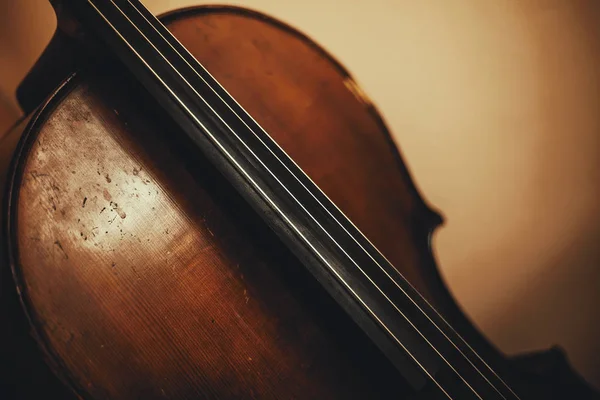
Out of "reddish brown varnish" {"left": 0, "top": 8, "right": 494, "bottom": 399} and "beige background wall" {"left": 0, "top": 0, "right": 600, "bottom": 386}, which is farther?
"beige background wall" {"left": 0, "top": 0, "right": 600, "bottom": 386}

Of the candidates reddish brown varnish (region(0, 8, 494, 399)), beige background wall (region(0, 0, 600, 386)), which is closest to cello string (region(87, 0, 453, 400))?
reddish brown varnish (region(0, 8, 494, 399))

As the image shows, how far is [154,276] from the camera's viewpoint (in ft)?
1.67

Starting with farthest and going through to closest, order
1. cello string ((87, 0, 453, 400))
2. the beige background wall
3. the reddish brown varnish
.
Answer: the beige background wall
cello string ((87, 0, 453, 400))
the reddish brown varnish

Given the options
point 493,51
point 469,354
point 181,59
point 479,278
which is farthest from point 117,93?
point 479,278

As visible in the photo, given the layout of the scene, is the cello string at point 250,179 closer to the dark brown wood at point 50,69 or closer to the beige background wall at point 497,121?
the dark brown wood at point 50,69

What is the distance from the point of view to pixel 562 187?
1032 millimetres

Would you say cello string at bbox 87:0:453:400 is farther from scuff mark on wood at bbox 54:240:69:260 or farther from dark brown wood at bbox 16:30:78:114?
scuff mark on wood at bbox 54:240:69:260

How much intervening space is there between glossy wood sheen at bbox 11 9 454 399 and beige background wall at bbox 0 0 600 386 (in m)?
0.63

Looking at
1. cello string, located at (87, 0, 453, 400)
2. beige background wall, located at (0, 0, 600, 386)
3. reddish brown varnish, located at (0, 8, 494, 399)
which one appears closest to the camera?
reddish brown varnish, located at (0, 8, 494, 399)

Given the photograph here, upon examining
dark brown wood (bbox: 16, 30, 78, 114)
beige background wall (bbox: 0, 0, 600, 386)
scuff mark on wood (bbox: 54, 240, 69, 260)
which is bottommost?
beige background wall (bbox: 0, 0, 600, 386)

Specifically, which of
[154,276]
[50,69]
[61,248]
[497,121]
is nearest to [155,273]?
[154,276]

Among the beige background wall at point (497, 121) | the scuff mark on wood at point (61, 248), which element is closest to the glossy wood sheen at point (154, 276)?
the scuff mark on wood at point (61, 248)

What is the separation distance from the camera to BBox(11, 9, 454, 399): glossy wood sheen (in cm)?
45

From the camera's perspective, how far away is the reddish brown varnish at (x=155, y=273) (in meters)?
0.45
